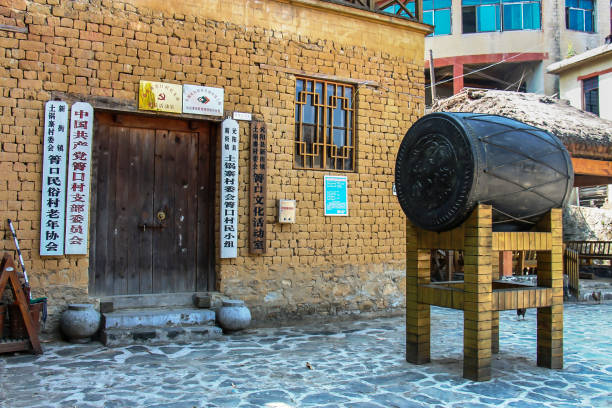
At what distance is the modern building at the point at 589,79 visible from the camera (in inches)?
699

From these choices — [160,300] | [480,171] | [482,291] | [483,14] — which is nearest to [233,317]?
[160,300]

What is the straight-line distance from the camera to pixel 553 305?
194 inches

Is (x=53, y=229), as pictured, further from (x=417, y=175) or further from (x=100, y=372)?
(x=417, y=175)

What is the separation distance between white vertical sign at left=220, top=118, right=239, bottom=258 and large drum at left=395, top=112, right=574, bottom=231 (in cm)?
268

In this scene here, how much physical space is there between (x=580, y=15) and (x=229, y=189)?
21896 mm

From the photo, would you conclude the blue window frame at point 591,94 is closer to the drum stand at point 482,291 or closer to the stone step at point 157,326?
the drum stand at point 482,291

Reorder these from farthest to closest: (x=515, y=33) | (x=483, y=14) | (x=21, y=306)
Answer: (x=483, y=14)
(x=515, y=33)
(x=21, y=306)

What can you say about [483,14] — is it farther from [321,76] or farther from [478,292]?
[478,292]

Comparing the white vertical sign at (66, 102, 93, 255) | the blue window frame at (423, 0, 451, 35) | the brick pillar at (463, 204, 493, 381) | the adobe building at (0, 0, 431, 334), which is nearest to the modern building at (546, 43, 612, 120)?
the blue window frame at (423, 0, 451, 35)

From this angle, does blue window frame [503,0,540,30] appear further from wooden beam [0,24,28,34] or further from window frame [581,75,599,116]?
wooden beam [0,24,28,34]

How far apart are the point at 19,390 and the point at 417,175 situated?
13.0ft

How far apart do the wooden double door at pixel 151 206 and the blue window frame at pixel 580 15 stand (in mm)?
20967

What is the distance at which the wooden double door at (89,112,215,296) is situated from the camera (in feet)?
21.7

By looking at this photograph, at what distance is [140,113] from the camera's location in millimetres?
6605
